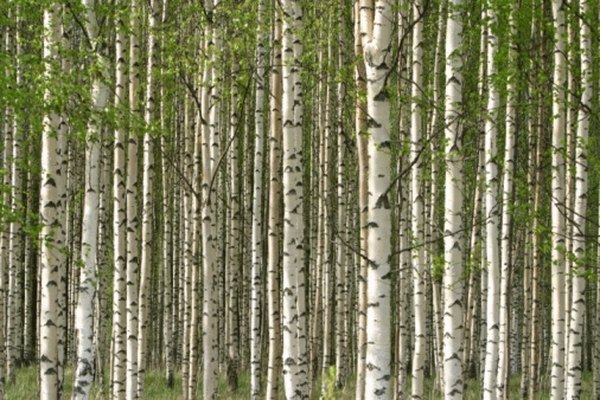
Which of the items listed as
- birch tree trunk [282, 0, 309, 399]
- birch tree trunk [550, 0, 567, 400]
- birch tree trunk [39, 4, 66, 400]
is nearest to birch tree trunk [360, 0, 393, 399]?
birch tree trunk [282, 0, 309, 399]

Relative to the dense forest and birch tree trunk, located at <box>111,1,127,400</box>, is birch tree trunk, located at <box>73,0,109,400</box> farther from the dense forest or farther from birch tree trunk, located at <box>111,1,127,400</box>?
birch tree trunk, located at <box>111,1,127,400</box>

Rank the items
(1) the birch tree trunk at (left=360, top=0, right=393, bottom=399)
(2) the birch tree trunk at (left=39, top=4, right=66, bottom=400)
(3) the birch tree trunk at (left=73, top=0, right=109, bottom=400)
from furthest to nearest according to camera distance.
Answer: (3) the birch tree trunk at (left=73, top=0, right=109, bottom=400) → (2) the birch tree trunk at (left=39, top=4, right=66, bottom=400) → (1) the birch tree trunk at (left=360, top=0, right=393, bottom=399)

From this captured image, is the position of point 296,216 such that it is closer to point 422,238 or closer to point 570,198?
point 422,238

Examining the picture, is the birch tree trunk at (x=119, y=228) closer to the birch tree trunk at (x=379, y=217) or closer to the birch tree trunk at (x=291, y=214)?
the birch tree trunk at (x=291, y=214)

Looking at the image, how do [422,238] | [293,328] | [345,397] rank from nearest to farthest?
[293,328] < [422,238] < [345,397]

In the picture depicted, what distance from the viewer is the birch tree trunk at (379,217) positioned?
18.0 ft

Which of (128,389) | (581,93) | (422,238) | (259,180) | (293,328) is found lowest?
(128,389)

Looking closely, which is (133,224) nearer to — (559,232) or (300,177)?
(300,177)

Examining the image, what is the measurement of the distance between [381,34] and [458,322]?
313cm

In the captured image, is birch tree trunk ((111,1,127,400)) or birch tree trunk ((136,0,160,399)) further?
birch tree trunk ((136,0,160,399))

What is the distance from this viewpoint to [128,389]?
10.8 metres

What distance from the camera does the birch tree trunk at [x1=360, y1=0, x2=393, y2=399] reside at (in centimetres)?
548

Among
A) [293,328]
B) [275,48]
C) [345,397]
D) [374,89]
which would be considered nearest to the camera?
[374,89]

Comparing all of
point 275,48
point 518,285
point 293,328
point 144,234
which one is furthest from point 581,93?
point 518,285
